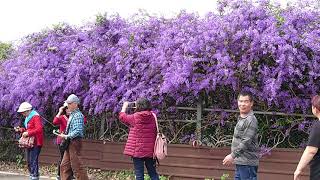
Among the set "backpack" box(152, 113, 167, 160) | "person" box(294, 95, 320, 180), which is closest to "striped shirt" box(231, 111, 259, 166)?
"person" box(294, 95, 320, 180)

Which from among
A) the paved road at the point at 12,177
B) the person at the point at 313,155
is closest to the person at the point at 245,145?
the person at the point at 313,155

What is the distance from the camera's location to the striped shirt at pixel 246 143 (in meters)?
6.24

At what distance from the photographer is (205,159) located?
9188 millimetres

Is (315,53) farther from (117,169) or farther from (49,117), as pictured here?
(49,117)

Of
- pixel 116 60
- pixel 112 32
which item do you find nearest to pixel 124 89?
pixel 116 60

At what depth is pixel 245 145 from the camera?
20.4ft

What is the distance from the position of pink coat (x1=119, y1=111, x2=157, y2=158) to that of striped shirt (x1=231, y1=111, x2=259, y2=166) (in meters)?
1.77

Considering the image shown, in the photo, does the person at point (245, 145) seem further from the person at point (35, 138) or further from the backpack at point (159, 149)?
the person at point (35, 138)

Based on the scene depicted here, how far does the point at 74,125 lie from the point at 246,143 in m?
3.16

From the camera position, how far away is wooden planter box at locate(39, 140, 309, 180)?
8.51m

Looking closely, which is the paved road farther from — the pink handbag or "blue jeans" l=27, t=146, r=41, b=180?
the pink handbag

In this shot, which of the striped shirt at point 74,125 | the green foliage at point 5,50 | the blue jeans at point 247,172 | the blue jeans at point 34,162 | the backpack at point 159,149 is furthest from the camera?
the green foliage at point 5,50

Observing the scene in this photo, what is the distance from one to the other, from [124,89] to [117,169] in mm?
1732

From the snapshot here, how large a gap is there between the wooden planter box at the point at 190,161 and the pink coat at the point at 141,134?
174 centimetres
